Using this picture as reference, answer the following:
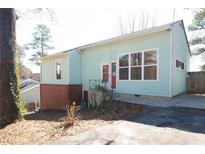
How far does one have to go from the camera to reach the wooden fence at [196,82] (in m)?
12.2

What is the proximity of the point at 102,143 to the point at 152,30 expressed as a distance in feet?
22.7

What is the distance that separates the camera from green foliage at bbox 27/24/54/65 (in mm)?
33094

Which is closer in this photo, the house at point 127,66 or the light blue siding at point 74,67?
the house at point 127,66

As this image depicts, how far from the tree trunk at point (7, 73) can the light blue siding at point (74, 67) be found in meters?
6.71

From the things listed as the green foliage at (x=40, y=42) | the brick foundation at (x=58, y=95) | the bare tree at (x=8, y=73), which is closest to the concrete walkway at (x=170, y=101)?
the brick foundation at (x=58, y=95)

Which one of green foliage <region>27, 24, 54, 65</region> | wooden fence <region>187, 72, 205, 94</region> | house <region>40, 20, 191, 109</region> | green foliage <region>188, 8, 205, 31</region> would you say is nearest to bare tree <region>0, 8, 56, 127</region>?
house <region>40, 20, 191, 109</region>

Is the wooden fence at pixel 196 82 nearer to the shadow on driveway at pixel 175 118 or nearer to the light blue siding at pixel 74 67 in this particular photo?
the shadow on driveway at pixel 175 118

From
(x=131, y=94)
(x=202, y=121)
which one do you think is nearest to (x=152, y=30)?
(x=131, y=94)

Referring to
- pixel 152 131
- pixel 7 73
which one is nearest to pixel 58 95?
pixel 7 73

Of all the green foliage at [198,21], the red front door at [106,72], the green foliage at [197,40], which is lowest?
the red front door at [106,72]

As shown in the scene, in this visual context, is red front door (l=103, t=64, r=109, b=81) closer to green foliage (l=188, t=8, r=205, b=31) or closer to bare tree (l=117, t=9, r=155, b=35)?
green foliage (l=188, t=8, r=205, b=31)

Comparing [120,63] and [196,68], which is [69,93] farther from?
[196,68]

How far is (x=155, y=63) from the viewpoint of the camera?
925 cm

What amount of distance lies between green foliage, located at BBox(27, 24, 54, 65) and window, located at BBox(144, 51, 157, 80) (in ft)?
89.2
